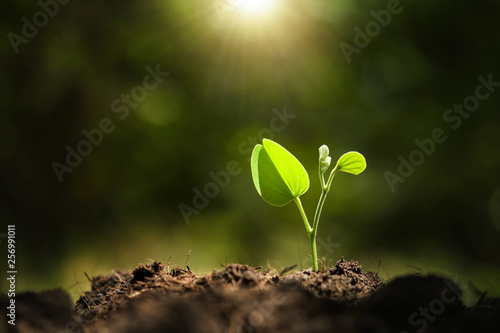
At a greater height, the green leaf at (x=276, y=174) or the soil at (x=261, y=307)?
the green leaf at (x=276, y=174)

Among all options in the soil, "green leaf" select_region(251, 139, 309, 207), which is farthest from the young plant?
the soil

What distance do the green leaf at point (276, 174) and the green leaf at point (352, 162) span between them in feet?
0.39

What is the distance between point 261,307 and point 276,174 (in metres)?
0.51

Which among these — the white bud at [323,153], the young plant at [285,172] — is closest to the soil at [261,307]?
the young plant at [285,172]

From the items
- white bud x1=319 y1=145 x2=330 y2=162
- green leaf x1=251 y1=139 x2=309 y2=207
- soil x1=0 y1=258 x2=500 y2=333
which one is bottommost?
soil x1=0 y1=258 x2=500 y2=333

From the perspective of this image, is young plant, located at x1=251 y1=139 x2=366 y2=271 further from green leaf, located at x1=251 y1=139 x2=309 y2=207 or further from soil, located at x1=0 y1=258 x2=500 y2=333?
soil, located at x1=0 y1=258 x2=500 y2=333

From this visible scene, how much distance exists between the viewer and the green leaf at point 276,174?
1.17 metres

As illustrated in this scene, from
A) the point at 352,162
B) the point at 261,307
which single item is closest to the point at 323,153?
the point at 352,162

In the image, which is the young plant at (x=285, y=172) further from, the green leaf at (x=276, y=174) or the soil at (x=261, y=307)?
the soil at (x=261, y=307)

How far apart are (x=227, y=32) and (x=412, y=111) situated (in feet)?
6.24

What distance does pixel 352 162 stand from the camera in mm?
1189

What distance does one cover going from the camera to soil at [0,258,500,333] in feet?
2.26

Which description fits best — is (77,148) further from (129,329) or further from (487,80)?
(487,80)

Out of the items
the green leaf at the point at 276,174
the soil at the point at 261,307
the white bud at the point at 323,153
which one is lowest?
the soil at the point at 261,307
